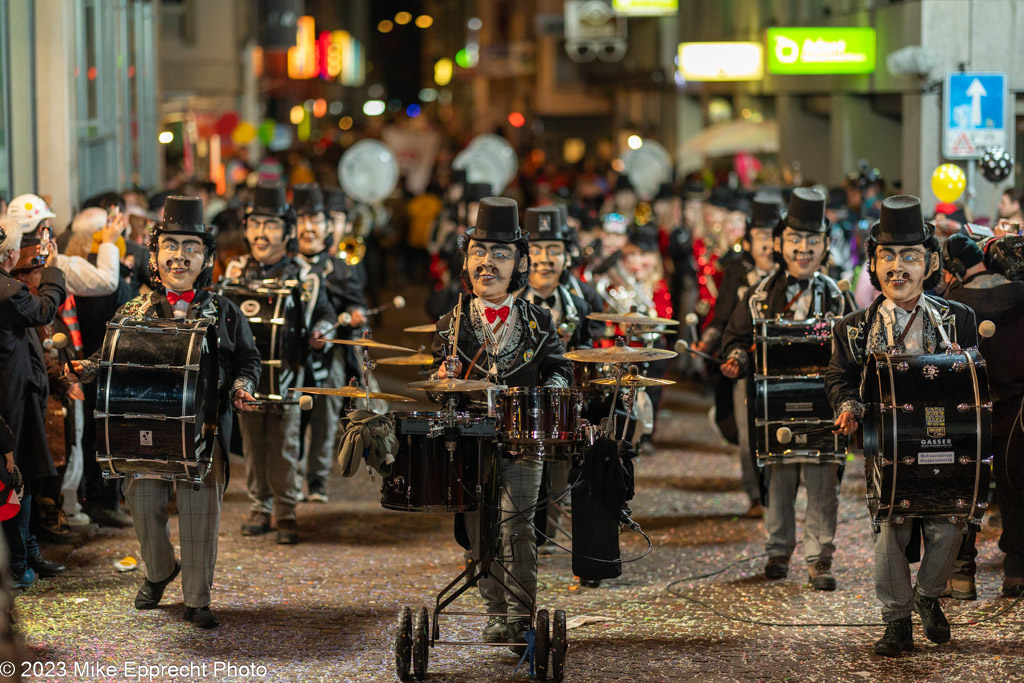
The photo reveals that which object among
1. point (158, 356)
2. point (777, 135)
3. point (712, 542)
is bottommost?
point (712, 542)

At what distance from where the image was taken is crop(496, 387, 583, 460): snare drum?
684 centimetres

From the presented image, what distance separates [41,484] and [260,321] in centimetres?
164

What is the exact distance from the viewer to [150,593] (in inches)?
312

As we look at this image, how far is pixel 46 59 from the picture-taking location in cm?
1527

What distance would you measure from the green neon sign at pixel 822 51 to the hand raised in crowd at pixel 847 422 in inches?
507

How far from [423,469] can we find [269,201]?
3.75 metres

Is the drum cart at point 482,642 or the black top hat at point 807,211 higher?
the black top hat at point 807,211

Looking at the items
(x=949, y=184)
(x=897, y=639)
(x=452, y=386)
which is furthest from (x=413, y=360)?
(x=949, y=184)

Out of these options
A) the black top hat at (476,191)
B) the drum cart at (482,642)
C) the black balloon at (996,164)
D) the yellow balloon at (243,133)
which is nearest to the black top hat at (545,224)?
the drum cart at (482,642)

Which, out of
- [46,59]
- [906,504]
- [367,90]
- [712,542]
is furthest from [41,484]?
[367,90]

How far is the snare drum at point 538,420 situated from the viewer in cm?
684

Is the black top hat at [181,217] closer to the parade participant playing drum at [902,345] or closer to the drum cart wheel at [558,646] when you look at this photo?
the drum cart wheel at [558,646]

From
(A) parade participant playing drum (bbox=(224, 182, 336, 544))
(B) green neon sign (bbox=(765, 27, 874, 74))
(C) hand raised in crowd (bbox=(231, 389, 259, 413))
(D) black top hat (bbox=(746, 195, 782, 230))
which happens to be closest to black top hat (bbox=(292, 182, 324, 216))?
(A) parade participant playing drum (bbox=(224, 182, 336, 544))

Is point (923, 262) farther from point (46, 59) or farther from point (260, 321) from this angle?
point (46, 59)
